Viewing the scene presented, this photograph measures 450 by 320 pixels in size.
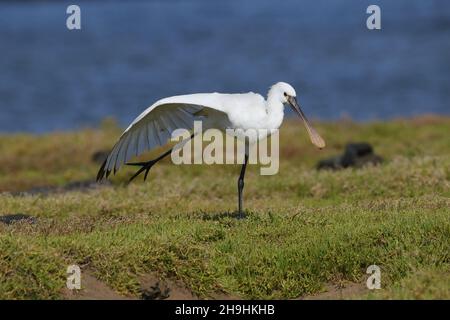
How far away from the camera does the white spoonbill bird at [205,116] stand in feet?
29.7

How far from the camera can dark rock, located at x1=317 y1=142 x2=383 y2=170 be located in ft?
46.5

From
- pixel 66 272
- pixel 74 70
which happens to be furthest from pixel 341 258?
pixel 74 70

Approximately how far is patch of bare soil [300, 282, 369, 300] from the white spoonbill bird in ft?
5.29

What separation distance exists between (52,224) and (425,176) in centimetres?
469

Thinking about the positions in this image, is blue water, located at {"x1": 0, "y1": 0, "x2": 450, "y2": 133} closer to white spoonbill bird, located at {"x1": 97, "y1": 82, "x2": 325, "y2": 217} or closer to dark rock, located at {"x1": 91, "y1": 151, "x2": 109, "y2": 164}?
dark rock, located at {"x1": 91, "y1": 151, "x2": 109, "y2": 164}

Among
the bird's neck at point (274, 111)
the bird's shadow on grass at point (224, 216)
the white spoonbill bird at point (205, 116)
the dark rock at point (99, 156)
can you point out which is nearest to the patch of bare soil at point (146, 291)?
the bird's shadow on grass at point (224, 216)

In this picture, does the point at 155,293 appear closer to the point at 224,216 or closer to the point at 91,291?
the point at 91,291

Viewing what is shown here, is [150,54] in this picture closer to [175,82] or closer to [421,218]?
[175,82]

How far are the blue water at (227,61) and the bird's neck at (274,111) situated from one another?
60.7 ft

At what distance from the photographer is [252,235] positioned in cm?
861

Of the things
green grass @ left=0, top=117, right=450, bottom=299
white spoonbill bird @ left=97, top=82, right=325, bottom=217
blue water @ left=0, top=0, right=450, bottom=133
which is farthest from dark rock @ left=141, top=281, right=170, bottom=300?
blue water @ left=0, top=0, right=450, bottom=133

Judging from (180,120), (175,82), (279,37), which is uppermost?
(279,37)
